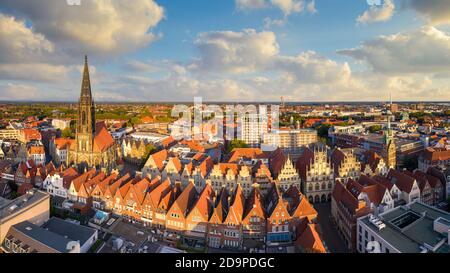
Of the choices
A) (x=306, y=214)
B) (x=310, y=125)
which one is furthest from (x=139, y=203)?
(x=310, y=125)

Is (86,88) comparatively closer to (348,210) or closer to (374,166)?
(348,210)

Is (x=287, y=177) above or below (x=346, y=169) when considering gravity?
below

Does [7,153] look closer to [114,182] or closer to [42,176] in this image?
[42,176]

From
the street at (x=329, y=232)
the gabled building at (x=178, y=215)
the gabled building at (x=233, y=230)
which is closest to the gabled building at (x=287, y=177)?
the street at (x=329, y=232)

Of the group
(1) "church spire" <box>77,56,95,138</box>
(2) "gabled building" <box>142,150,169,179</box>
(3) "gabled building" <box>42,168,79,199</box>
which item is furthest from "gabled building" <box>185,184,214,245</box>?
(1) "church spire" <box>77,56,95,138</box>

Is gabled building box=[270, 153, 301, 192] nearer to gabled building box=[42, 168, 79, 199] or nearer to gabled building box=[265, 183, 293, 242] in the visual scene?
gabled building box=[265, 183, 293, 242]

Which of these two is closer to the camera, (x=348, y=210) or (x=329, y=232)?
(x=348, y=210)

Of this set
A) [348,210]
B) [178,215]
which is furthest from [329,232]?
[178,215]

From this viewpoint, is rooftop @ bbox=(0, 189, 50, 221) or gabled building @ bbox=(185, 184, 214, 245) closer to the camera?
rooftop @ bbox=(0, 189, 50, 221)
